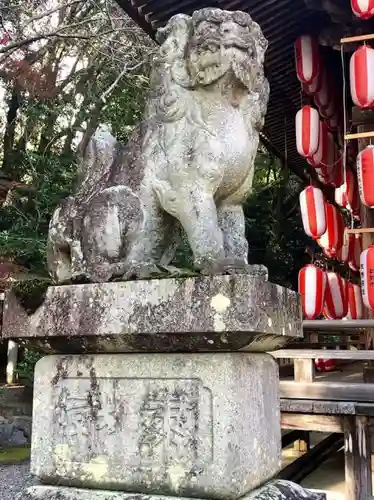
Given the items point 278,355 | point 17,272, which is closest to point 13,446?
point 17,272

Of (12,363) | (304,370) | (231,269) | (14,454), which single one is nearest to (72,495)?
(231,269)

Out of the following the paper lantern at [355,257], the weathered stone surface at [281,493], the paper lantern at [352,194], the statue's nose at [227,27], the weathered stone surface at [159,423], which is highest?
the paper lantern at [352,194]

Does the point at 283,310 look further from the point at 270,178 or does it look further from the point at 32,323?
the point at 270,178

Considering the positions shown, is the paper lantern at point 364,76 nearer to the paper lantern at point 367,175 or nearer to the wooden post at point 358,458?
the paper lantern at point 367,175

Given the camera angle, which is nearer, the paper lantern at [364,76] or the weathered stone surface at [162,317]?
the weathered stone surface at [162,317]

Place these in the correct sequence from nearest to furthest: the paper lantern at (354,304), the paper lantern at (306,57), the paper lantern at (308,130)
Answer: the paper lantern at (306,57) < the paper lantern at (308,130) < the paper lantern at (354,304)

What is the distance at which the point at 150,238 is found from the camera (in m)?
2.35

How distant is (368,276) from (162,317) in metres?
4.56

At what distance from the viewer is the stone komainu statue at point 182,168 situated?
2.21 metres

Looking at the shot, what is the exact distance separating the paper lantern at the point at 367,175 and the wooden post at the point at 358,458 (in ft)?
7.87

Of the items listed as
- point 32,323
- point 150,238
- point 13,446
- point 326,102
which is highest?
point 326,102

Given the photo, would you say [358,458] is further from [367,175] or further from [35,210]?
[35,210]

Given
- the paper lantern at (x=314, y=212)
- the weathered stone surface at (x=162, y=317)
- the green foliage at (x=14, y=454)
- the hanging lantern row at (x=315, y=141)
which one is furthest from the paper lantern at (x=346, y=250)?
the weathered stone surface at (x=162, y=317)

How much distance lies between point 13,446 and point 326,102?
783cm
